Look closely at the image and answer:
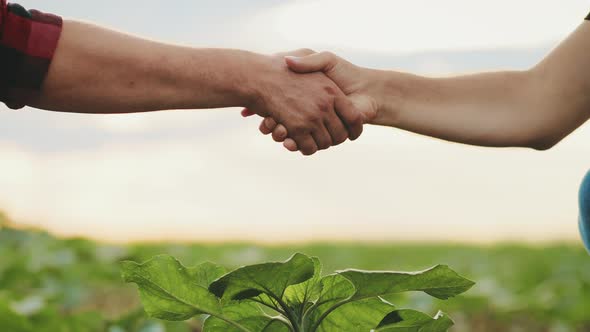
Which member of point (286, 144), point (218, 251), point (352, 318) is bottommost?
point (218, 251)

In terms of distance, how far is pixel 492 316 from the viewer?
11.0 ft

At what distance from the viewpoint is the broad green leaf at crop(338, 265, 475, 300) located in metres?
0.87

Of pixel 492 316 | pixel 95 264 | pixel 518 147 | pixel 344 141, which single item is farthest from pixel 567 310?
pixel 95 264

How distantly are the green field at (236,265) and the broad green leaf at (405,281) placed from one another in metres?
0.89

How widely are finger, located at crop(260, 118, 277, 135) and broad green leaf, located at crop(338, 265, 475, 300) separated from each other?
1.33 metres

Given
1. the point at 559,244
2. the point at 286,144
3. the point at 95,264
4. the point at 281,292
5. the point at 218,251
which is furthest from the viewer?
the point at 559,244

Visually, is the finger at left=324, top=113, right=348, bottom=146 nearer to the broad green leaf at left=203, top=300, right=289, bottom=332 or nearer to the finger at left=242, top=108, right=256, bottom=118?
the finger at left=242, top=108, right=256, bottom=118

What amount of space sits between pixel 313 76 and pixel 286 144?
0.66 ft

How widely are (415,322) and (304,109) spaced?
1332mm

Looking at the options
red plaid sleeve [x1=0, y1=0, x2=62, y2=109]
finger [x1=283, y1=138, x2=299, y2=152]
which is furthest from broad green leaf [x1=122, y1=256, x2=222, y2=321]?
finger [x1=283, y1=138, x2=299, y2=152]

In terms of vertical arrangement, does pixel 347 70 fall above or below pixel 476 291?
above

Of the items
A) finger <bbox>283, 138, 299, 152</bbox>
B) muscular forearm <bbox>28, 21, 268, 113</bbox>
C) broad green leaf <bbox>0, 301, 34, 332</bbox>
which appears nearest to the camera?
broad green leaf <bbox>0, 301, 34, 332</bbox>

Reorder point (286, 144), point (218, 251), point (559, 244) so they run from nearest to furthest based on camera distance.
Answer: point (286, 144) < point (218, 251) < point (559, 244)

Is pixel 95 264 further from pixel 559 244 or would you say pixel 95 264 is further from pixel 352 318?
pixel 559 244
